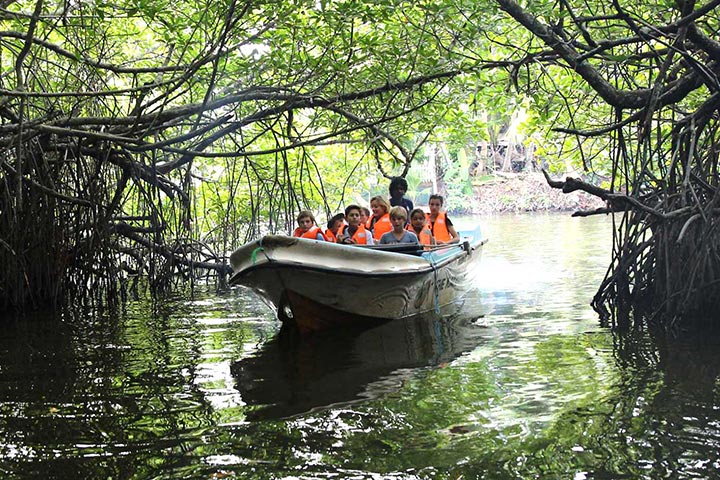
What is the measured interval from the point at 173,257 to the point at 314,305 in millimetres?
3370

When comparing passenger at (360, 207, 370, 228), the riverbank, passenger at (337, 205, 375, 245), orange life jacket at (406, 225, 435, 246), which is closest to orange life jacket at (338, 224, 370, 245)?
passenger at (337, 205, 375, 245)

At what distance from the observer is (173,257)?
10000 millimetres

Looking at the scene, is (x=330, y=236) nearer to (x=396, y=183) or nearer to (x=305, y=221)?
(x=305, y=221)

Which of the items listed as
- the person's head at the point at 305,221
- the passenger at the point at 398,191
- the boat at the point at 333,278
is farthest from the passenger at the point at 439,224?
the person's head at the point at 305,221

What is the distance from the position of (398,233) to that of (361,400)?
352 centimetres

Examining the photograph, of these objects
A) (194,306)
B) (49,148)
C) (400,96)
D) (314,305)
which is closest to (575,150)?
(400,96)

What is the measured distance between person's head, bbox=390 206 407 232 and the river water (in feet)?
2.97

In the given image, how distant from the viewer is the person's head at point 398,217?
8.07 metres

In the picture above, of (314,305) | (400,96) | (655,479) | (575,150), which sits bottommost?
(655,479)

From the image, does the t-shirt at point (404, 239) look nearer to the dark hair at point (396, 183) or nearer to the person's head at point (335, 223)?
the person's head at point (335, 223)

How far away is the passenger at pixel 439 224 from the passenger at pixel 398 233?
37.2 inches

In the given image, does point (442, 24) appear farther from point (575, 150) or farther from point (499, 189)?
point (499, 189)

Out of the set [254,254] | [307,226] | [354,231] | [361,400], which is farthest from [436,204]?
[361,400]

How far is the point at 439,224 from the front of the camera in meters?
9.21
